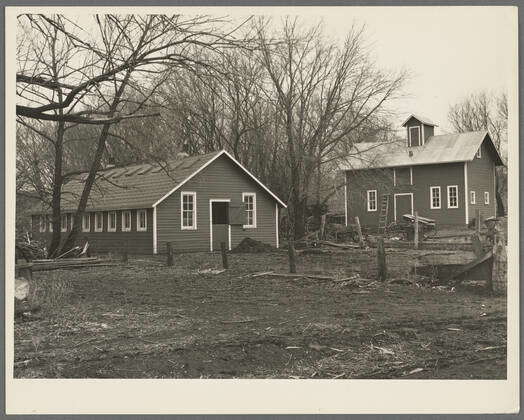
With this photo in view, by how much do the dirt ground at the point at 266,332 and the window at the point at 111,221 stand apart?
1266 centimetres

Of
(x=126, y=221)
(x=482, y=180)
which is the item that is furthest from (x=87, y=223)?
(x=482, y=180)

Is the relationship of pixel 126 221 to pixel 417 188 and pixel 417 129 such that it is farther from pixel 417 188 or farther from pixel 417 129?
pixel 417 129

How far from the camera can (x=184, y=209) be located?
25.0 meters

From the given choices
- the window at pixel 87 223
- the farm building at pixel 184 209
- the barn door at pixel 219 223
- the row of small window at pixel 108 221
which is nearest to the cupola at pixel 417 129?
the farm building at pixel 184 209

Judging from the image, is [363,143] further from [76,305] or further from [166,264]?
[76,305]

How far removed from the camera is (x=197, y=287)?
1398cm

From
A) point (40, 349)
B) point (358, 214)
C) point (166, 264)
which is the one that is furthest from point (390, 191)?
point (40, 349)

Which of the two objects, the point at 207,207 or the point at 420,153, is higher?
the point at 420,153

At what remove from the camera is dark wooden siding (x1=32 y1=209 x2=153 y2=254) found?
2447cm

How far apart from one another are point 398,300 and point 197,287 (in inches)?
193

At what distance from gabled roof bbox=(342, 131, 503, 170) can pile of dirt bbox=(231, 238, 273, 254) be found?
7680 mm

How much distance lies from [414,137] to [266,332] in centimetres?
2846

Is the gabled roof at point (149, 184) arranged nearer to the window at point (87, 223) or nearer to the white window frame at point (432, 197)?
the window at point (87, 223)

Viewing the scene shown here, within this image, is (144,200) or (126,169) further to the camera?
(126,169)
